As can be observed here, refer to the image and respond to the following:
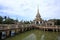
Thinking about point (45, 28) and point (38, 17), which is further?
point (38, 17)

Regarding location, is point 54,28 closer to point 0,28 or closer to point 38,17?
point 0,28

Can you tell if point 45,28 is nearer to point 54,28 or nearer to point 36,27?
point 54,28

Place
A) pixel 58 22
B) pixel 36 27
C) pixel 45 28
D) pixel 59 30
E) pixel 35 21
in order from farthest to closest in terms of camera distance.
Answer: pixel 35 21
pixel 58 22
pixel 36 27
pixel 45 28
pixel 59 30

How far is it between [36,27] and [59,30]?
Answer: 1321 centimetres

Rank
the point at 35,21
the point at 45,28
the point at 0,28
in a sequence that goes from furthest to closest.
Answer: the point at 35,21, the point at 45,28, the point at 0,28

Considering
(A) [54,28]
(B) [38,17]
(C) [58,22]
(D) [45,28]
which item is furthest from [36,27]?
(B) [38,17]

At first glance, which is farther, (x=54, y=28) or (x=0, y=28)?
(x=54, y=28)

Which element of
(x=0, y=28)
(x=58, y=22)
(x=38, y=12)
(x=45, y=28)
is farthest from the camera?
(x=38, y=12)

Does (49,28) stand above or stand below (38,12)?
below

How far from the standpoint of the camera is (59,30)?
42.0 metres

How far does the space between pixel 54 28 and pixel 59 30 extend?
1969 mm

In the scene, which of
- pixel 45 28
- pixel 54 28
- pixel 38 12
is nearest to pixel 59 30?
pixel 54 28

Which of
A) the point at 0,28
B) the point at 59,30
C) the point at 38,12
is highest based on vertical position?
the point at 38,12

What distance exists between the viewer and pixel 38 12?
8262 cm
